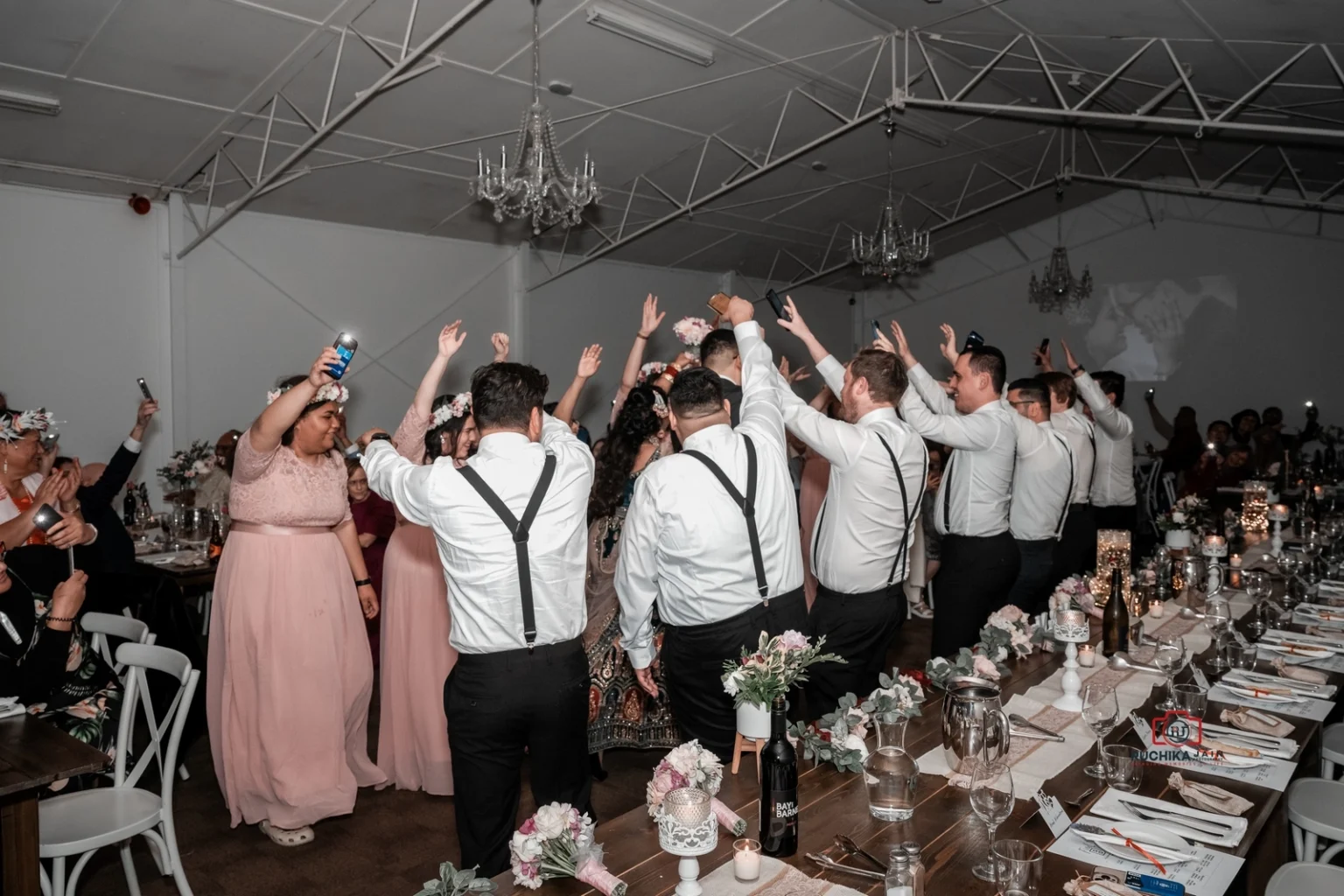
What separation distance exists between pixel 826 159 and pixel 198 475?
688 cm

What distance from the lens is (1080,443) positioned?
6.41 meters

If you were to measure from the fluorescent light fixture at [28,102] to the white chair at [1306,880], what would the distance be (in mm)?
7711

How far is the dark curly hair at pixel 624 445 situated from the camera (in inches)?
158

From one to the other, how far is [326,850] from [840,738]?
2.44 m

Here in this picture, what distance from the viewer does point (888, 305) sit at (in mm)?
16406

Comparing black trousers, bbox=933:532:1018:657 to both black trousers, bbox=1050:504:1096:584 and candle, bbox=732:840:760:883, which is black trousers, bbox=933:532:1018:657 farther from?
candle, bbox=732:840:760:883

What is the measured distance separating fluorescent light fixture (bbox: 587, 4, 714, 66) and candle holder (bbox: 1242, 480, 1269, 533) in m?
4.85

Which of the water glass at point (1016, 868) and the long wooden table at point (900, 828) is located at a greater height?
the water glass at point (1016, 868)

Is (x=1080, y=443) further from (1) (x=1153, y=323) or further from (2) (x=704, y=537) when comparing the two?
(1) (x=1153, y=323)

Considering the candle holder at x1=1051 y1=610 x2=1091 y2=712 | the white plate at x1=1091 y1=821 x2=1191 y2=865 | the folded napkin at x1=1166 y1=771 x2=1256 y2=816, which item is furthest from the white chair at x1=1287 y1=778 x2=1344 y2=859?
the white plate at x1=1091 y1=821 x2=1191 y2=865

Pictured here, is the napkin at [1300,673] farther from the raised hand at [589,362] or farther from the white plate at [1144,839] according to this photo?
the raised hand at [589,362]

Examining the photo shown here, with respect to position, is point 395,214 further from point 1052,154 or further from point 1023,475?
point 1052,154

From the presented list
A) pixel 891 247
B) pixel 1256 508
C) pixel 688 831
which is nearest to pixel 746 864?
pixel 688 831

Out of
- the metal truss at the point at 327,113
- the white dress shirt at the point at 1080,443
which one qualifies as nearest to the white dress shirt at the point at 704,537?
the metal truss at the point at 327,113
